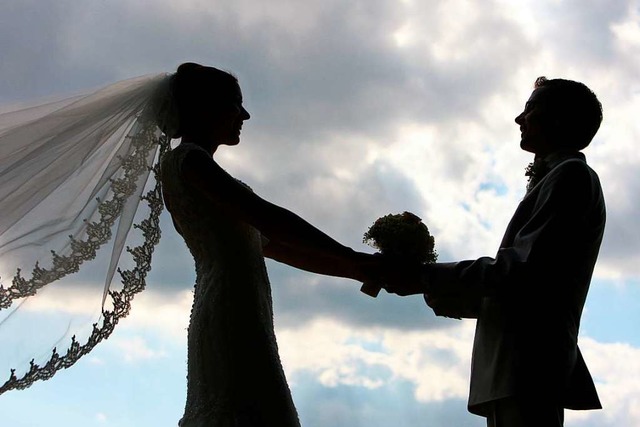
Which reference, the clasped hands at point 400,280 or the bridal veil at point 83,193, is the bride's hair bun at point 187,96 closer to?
the bridal veil at point 83,193

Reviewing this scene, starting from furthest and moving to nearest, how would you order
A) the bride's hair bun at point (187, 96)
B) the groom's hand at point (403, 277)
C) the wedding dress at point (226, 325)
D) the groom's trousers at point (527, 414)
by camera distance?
the groom's hand at point (403, 277) < the bride's hair bun at point (187, 96) < the groom's trousers at point (527, 414) < the wedding dress at point (226, 325)

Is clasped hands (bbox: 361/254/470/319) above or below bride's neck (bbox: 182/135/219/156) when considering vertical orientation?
below

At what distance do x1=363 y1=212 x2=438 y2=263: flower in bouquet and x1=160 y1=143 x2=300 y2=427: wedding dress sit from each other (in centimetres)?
69

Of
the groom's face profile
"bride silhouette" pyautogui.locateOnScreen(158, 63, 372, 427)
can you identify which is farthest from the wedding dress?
the groom's face profile

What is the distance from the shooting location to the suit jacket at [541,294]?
3.22 meters

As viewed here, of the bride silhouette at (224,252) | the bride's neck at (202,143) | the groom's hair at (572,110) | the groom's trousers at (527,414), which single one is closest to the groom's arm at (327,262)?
the bride silhouette at (224,252)

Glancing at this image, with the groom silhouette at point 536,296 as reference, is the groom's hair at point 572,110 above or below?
above

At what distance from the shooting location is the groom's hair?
362cm

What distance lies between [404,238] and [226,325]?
101 cm

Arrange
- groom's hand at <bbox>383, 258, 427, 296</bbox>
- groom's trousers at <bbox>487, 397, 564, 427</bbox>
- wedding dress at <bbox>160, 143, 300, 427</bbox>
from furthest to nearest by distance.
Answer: groom's hand at <bbox>383, 258, 427, 296</bbox>, groom's trousers at <bbox>487, 397, 564, 427</bbox>, wedding dress at <bbox>160, 143, 300, 427</bbox>

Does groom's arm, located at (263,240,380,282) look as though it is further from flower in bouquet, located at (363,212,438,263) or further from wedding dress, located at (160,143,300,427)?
wedding dress, located at (160,143,300,427)

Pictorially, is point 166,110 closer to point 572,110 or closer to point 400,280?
point 400,280

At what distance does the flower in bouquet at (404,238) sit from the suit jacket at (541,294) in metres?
0.29

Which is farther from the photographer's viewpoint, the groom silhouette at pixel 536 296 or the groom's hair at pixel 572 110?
the groom's hair at pixel 572 110
